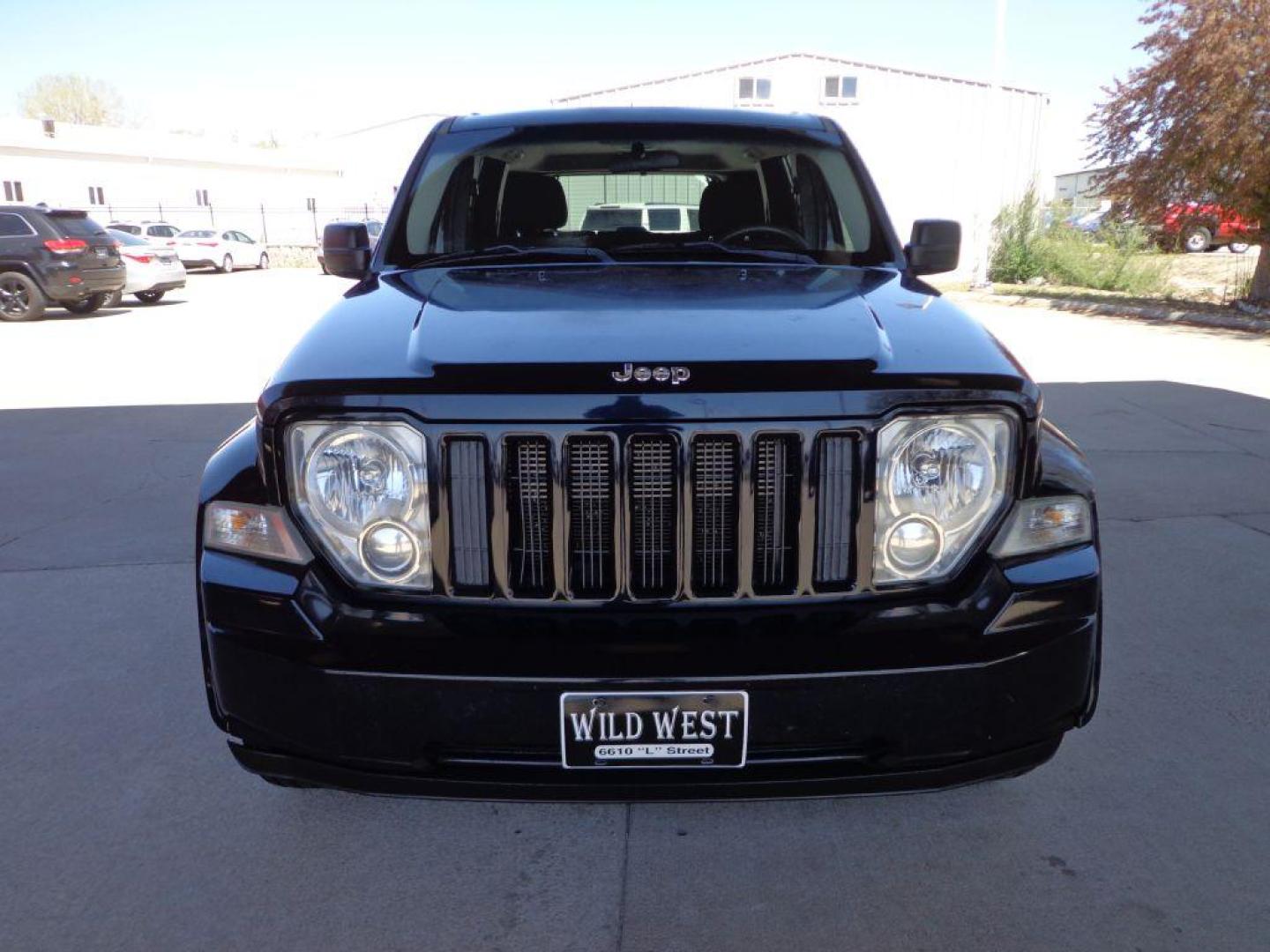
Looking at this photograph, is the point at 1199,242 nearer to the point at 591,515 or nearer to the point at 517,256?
the point at 517,256

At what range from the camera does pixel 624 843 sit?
2.66 meters

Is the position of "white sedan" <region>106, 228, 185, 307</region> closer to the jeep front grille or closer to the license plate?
the jeep front grille

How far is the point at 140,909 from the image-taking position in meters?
2.39

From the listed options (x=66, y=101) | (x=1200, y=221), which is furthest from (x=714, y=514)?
(x=66, y=101)

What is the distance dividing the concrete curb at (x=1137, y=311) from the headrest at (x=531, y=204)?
10458 millimetres

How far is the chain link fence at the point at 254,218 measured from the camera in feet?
136

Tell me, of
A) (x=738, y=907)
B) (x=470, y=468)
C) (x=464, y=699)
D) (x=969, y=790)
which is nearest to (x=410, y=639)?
(x=464, y=699)

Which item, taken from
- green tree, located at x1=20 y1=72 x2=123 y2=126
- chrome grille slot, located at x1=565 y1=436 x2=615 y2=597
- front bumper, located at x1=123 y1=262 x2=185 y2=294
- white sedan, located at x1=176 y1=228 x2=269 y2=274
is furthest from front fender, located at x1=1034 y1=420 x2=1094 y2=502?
green tree, located at x1=20 y1=72 x2=123 y2=126

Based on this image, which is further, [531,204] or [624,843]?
[531,204]

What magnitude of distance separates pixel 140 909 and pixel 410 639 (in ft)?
3.46

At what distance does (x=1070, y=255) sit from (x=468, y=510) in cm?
2142

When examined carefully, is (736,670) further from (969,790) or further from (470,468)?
(969,790)

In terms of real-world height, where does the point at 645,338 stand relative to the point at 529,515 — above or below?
above

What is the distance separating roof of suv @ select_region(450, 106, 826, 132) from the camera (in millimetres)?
3686
